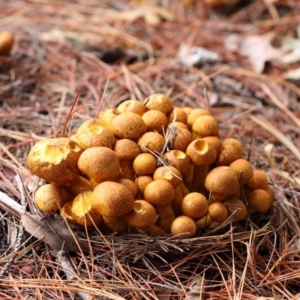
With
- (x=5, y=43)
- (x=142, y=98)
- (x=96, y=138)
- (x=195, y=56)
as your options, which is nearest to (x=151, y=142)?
(x=96, y=138)

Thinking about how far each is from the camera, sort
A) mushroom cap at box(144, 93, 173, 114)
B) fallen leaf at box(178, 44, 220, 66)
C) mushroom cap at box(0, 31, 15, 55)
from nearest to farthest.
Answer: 1. mushroom cap at box(144, 93, 173, 114)
2. mushroom cap at box(0, 31, 15, 55)
3. fallen leaf at box(178, 44, 220, 66)

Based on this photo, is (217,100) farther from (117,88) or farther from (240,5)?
(240,5)

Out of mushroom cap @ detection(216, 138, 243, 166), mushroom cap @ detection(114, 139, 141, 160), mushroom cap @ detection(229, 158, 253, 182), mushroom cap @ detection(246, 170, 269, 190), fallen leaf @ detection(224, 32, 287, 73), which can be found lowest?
fallen leaf @ detection(224, 32, 287, 73)

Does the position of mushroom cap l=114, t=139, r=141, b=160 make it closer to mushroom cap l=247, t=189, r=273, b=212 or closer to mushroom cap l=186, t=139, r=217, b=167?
mushroom cap l=186, t=139, r=217, b=167

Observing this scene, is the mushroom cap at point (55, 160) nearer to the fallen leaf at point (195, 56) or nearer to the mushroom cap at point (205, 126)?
the mushroom cap at point (205, 126)

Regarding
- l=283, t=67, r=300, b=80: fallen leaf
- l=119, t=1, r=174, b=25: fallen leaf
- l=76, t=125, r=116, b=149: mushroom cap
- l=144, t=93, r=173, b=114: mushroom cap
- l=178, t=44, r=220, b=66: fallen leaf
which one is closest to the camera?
l=76, t=125, r=116, b=149: mushroom cap

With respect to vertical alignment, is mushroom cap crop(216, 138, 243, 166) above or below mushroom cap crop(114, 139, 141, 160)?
below

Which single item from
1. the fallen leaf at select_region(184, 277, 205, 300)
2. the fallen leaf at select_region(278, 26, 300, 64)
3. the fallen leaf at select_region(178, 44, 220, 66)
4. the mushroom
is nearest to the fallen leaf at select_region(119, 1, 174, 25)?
the fallen leaf at select_region(178, 44, 220, 66)

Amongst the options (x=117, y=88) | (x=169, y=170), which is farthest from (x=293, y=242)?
(x=117, y=88)
